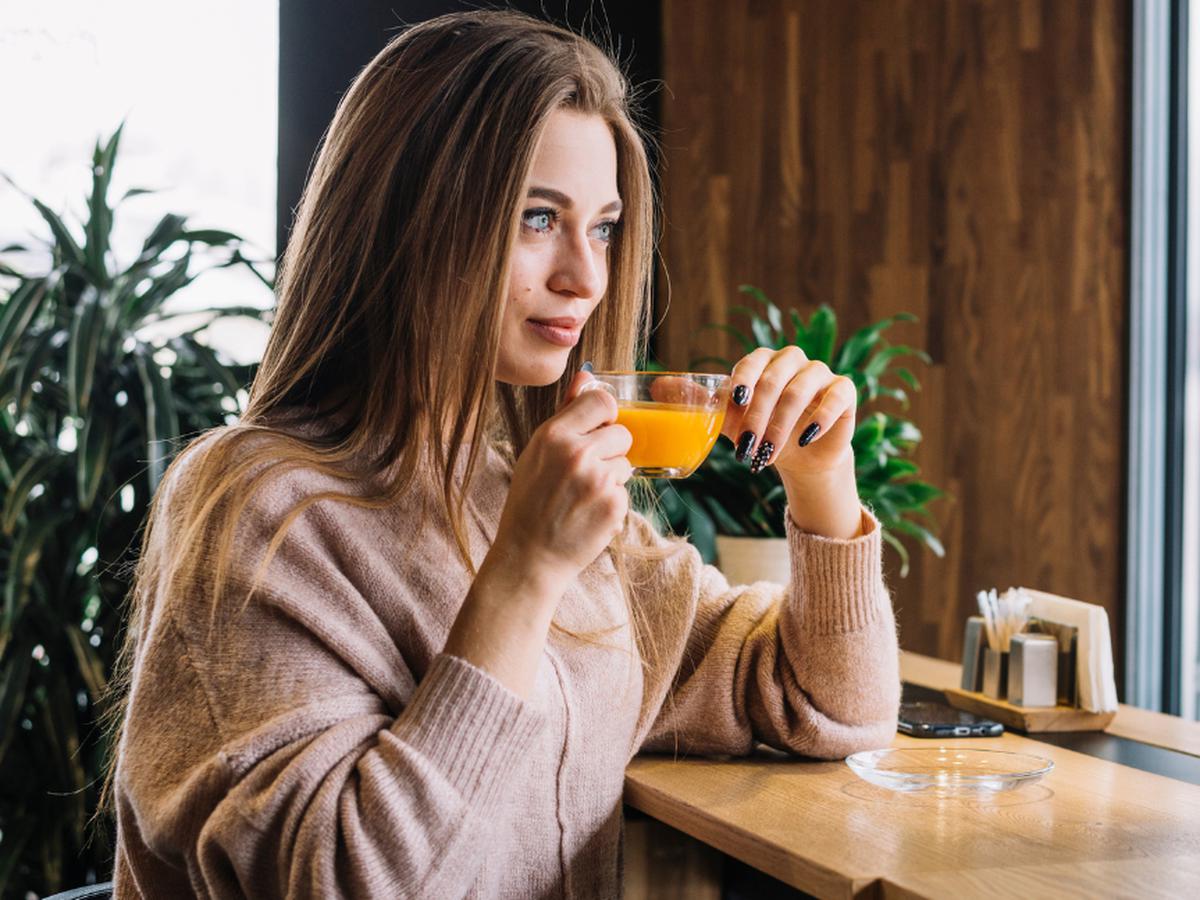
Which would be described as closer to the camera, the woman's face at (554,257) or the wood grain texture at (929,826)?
the wood grain texture at (929,826)

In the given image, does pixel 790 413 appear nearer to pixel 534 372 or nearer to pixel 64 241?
pixel 534 372

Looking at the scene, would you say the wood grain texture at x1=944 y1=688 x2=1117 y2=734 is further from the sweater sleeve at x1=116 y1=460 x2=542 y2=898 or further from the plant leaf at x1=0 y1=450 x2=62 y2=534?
the plant leaf at x1=0 y1=450 x2=62 y2=534

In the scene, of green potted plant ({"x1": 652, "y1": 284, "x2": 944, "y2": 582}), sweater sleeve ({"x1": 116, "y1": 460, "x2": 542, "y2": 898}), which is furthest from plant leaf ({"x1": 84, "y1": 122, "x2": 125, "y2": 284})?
sweater sleeve ({"x1": 116, "y1": 460, "x2": 542, "y2": 898})

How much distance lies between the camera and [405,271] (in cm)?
144

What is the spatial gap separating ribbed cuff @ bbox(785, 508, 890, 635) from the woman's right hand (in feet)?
1.52

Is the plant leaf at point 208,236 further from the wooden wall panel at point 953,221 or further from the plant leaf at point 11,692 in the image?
the wooden wall panel at point 953,221

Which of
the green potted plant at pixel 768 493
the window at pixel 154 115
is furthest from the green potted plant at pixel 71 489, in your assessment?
the green potted plant at pixel 768 493

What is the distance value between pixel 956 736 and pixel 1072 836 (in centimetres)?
52

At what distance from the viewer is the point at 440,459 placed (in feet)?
4.98

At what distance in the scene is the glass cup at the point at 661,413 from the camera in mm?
1319

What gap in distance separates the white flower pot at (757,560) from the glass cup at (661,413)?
137 cm

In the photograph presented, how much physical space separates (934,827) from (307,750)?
0.63 meters

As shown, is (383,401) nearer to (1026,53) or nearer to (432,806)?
(432,806)

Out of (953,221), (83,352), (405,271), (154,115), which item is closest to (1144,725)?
(405,271)
